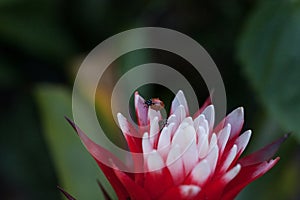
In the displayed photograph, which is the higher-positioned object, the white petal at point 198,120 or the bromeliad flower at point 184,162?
the white petal at point 198,120

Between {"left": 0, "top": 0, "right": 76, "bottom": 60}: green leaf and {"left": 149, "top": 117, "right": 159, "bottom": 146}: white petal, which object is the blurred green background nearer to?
{"left": 0, "top": 0, "right": 76, "bottom": 60}: green leaf

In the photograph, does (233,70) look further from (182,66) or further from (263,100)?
(263,100)

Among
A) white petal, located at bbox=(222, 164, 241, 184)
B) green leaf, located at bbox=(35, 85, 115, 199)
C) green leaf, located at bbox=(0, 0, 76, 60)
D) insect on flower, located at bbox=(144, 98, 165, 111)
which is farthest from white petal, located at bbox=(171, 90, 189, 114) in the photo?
green leaf, located at bbox=(0, 0, 76, 60)

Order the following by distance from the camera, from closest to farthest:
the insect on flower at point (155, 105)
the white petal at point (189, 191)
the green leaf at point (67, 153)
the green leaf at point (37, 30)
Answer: the white petal at point (189, 191) → the insect on flower at point (155, 105) → the green leaf at point (67, 153) → the green leaf at point (37, 30)

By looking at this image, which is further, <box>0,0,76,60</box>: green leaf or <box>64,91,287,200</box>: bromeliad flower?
<box>0,0,76,60</box>: green leaf

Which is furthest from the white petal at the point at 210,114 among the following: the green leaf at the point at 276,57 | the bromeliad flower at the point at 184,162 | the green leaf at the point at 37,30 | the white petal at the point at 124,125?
the green leaf at the point at 37,30

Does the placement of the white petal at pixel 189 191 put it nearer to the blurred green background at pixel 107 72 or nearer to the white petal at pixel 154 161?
the white petal at pixel 154 161

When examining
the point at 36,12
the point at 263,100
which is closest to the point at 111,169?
the point at 263,100
